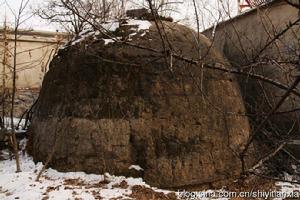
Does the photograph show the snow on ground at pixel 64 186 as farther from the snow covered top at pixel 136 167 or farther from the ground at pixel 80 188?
the snow covered top at pixel 136 167

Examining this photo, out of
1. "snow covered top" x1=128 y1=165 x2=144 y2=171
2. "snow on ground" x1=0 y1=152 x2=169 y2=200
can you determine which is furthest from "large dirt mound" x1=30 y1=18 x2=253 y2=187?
"snow on ground" x1=0 y1=152 x2=169 y2=200

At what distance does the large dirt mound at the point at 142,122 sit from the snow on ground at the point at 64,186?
16cm

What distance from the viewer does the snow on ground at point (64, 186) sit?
218 inches

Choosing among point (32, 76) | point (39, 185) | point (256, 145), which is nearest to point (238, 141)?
point (256, 145)

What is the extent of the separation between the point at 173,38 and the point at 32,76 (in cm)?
1040

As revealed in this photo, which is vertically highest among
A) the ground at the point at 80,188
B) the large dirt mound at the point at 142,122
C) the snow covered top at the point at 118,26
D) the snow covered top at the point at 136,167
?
the snow covered top at the point at 118,26

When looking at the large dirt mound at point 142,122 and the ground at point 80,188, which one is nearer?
the ground at point 80,188

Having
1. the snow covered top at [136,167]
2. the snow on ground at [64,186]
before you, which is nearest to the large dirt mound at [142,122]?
the snow covered top at [136,167]

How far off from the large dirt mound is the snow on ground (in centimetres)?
16

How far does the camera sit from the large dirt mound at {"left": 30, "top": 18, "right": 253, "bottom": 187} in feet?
20.1

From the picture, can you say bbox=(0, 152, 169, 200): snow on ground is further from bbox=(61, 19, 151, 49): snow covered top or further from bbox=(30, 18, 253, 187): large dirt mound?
bbox=(61, 19, 151, 49): snow covered top

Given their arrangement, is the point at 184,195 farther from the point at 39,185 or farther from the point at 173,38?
the point at 173,38

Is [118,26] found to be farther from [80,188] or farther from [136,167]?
[80,188]

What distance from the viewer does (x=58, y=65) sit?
7.35 meters
